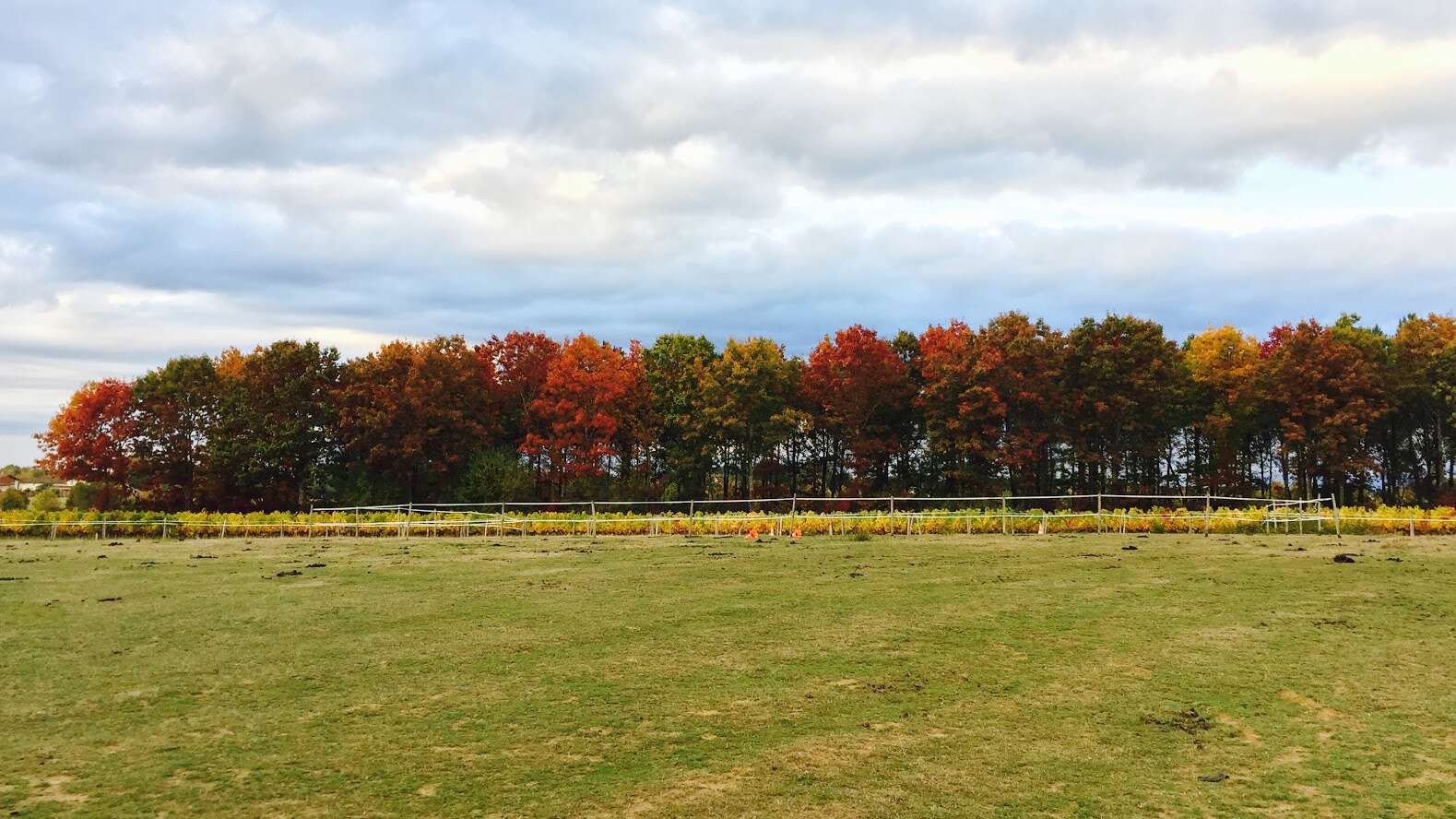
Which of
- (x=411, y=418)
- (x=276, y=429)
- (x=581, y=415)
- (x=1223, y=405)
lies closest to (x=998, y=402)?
(x=1223, y=405)

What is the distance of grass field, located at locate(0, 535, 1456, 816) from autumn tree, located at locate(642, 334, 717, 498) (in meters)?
37.9

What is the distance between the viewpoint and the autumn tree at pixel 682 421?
2090 inches

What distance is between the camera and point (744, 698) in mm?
7559

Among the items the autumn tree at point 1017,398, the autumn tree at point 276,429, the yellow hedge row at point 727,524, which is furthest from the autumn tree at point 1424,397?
the autumn tree at point 276,429

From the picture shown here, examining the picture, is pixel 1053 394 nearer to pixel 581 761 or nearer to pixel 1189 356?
pixel 1189 356

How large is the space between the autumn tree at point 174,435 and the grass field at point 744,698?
4044cm

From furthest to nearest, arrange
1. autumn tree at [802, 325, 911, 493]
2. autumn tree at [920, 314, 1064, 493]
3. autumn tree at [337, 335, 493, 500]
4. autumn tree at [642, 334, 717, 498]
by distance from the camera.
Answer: autumn tree at [642, 334, 717, 498], autumn tree at [802, 325, 911, 493], autumn tree at [337, 335, 493, 500], autumn tree at [920, 314, 1064, 493]

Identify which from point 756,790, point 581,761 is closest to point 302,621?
point 581,761

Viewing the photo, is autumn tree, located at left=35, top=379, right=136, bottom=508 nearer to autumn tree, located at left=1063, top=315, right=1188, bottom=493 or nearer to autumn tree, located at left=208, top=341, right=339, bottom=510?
autumn tree, located at left=208, top=341, right=339, bottom=510

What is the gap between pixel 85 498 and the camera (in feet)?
178

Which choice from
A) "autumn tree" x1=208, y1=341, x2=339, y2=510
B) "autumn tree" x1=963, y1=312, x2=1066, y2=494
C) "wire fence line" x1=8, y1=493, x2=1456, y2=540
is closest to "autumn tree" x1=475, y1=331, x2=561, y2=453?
"autumn tree" x1=208, y1=341, x2=339, y2=510

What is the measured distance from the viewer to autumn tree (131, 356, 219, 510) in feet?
167

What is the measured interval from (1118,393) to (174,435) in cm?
5133

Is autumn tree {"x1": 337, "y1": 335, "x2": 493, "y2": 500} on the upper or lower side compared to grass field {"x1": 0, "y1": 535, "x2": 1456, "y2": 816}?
upper
